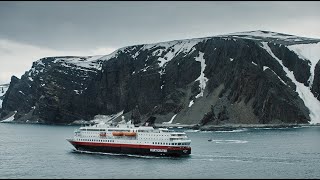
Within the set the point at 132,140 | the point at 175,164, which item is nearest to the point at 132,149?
the point at 132,140

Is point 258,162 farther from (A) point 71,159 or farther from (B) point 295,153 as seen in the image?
(A) point 71,159

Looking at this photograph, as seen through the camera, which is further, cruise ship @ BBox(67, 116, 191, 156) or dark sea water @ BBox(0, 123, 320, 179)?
cruise ship @ BBox(67, 116, 191, 156)

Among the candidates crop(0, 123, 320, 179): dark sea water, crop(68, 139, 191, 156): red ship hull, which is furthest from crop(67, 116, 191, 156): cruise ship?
crop(0, 123, 320, 179): dark sea water

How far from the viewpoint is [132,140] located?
404ft

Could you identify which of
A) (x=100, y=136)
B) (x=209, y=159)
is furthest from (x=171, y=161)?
(x=100, y=136)

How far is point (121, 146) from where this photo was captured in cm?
12412

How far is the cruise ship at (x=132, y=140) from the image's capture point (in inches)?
4648

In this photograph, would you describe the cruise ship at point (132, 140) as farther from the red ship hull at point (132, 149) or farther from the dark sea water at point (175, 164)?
the dark sea water at point (175, 164)

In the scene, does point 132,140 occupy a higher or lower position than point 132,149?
higher

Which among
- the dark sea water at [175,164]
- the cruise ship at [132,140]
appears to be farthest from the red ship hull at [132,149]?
the dark sea water at [175,164]

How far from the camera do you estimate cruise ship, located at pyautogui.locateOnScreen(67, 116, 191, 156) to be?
118062 millimetres

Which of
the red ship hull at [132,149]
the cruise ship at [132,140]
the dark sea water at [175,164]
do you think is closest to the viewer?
the dark sea water at [175,164]

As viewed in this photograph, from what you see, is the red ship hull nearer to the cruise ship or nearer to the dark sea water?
the cruise ship

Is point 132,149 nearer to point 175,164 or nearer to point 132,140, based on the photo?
point 132,140
